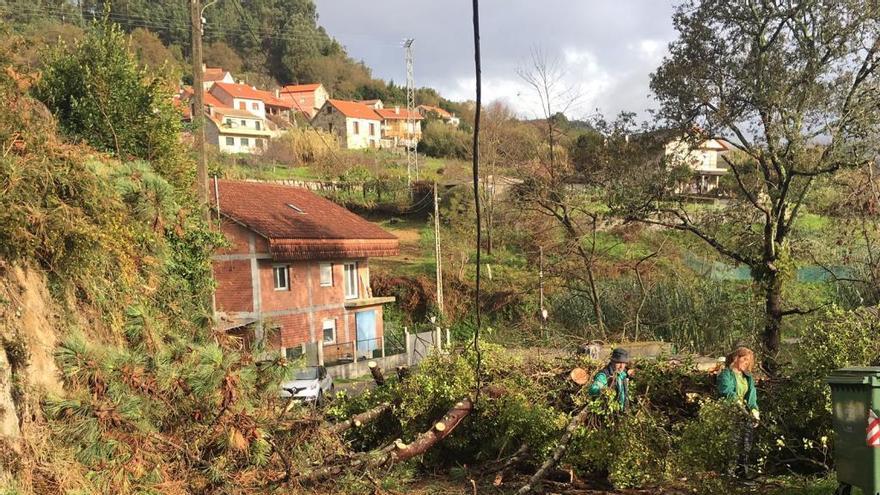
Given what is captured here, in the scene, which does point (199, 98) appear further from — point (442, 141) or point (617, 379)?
point (442, 141)

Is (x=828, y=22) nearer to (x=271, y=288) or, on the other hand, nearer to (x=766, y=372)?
(x=766, y=372)

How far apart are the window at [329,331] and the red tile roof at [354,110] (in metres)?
50.0

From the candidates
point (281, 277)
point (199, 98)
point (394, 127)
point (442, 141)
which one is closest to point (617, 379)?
point (199, 98)

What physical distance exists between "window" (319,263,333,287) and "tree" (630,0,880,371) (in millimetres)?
14902

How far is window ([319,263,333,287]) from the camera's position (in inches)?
1023

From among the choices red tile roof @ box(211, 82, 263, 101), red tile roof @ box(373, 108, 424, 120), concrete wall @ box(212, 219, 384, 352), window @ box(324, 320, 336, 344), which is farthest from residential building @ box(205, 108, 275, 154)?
window @ box(324, 320, 336, 344)

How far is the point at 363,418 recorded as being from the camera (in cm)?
833

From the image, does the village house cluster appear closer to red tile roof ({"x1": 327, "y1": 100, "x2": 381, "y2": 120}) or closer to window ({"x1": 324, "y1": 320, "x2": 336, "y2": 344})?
red tile roof ({"x1": 327, "y1": 100, "x2": 381, "y2": 120})

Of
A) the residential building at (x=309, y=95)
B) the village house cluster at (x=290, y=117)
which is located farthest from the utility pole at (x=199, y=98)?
the residential building at (x=309, y=95)

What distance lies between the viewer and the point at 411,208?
43.7m

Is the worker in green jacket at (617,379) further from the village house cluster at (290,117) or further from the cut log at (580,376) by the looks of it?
the village house cluster at (290,117)

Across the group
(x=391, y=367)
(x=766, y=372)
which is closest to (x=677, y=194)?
(x=766, y=372)

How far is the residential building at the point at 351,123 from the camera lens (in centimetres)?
7275

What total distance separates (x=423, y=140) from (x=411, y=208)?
22.0 metres
